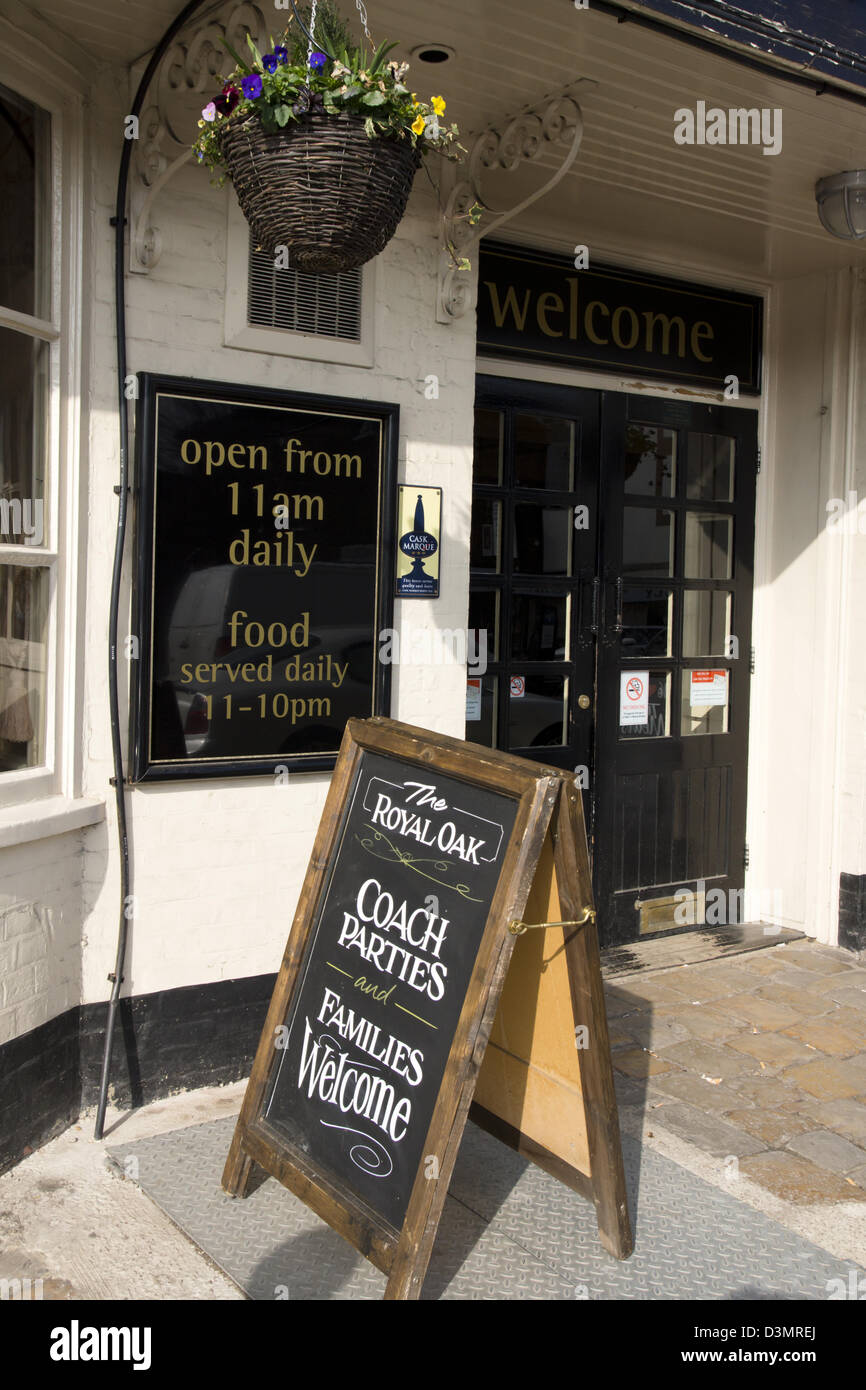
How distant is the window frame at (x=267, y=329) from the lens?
3.80 m

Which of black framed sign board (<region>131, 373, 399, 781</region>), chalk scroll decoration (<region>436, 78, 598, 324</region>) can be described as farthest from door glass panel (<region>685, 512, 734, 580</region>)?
black framed sign board (<region>131, 373, 399, 781</region>)

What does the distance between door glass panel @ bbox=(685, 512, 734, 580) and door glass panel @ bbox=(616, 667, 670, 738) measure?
55 centimetres

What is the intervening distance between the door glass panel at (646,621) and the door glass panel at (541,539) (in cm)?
43

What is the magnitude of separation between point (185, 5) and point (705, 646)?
3825mm

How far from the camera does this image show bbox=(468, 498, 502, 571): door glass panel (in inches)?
197

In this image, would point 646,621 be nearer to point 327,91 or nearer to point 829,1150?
point 829,1150

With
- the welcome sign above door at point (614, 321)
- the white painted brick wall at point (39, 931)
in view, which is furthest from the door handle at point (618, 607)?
the white painted brick wall at point (39, 931)

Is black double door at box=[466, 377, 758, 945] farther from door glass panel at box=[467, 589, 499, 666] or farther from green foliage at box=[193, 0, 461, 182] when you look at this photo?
green foliage at box=[193, 0, 461, 182]

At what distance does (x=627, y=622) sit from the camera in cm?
550

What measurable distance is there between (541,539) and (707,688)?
133cm

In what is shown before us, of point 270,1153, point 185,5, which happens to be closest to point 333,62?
point 185,5

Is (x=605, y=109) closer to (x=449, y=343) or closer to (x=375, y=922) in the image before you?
(x=449, y=343)

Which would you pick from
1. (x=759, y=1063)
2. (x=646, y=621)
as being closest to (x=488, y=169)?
(x=646, y=621)

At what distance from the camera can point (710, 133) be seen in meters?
3.93
